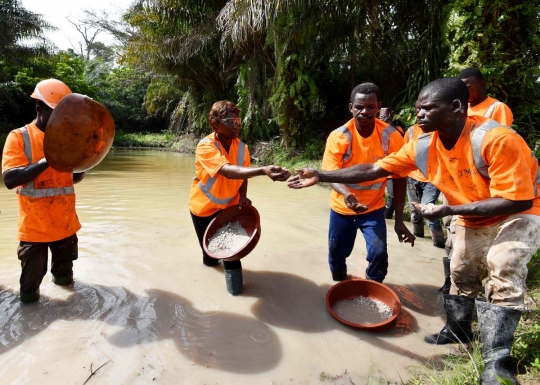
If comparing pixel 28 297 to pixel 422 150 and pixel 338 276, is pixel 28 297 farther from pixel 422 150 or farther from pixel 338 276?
pixel 422 150

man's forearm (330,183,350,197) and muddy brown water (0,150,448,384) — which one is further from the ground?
man's forearm (330,183,350,197)

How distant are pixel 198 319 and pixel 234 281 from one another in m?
0.50

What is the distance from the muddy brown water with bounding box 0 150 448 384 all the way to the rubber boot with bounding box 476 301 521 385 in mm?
440

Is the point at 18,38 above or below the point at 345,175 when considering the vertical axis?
above

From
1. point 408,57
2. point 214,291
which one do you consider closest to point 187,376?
point 214,291

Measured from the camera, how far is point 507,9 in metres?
5.34

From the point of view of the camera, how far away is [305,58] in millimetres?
11328

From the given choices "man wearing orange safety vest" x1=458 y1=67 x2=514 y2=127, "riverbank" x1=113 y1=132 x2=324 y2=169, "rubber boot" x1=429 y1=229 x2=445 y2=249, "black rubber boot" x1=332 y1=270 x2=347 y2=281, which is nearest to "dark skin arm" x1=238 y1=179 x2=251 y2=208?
"black rubber boot" x1=332 y1=270 x2=347 y2=281

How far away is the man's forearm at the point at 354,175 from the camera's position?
2.81 metres

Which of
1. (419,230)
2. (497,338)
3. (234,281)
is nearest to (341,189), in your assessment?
(234,281)

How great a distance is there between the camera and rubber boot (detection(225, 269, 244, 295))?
3.24 meters

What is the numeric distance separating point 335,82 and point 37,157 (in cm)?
1311

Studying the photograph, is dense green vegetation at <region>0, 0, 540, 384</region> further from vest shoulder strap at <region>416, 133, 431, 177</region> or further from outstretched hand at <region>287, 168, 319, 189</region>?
outstretched hand at <region>287, 168, 319, 189</region>

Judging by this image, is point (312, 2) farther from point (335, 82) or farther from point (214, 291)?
point (214, 291)
